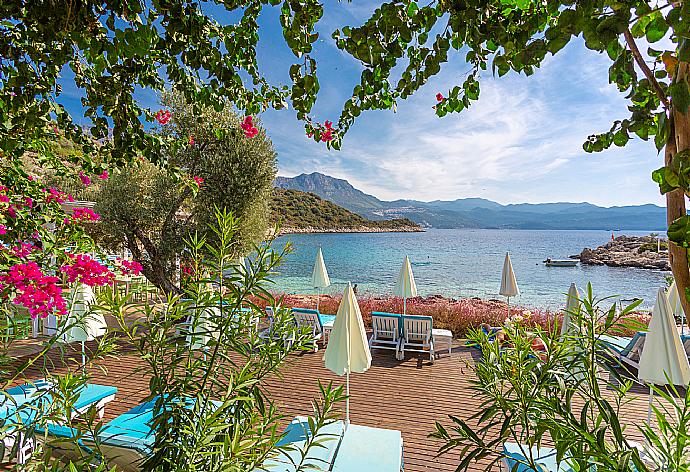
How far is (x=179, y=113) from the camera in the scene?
8.70m

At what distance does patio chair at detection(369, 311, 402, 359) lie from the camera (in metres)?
7.46

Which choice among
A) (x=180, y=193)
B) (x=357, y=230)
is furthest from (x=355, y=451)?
(x=357, y=230)

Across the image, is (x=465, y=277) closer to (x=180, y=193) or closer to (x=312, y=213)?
(x=312, y=213)

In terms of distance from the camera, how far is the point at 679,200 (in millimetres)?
607

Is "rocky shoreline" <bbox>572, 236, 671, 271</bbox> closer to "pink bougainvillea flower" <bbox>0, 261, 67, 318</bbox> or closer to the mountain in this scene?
"pink bougainvillea flower" <bbox>0, 261, 67, 318</bbox>

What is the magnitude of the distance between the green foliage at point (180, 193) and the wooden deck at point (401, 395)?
10.1ft

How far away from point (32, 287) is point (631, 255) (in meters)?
54.8

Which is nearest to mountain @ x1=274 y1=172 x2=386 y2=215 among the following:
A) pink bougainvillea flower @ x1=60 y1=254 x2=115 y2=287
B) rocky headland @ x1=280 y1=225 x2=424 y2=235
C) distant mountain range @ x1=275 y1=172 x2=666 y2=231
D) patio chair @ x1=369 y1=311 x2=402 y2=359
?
distant mountain range @ x1=275 y1=172 x2=666 y2=231

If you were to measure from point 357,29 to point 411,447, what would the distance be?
449 cm

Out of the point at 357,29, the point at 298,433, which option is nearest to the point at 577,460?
the point at 357,29

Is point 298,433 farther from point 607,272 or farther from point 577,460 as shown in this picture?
point 607,272

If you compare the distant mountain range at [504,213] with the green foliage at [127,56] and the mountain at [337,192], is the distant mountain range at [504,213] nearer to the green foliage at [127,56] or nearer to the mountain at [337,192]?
the mountain at [337,192]

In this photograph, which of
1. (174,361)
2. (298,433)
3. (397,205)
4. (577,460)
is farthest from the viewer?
(397,205)

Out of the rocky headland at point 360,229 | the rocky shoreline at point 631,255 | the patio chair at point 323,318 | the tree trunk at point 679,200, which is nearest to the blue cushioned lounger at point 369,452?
the tree trunk at point 679,200
